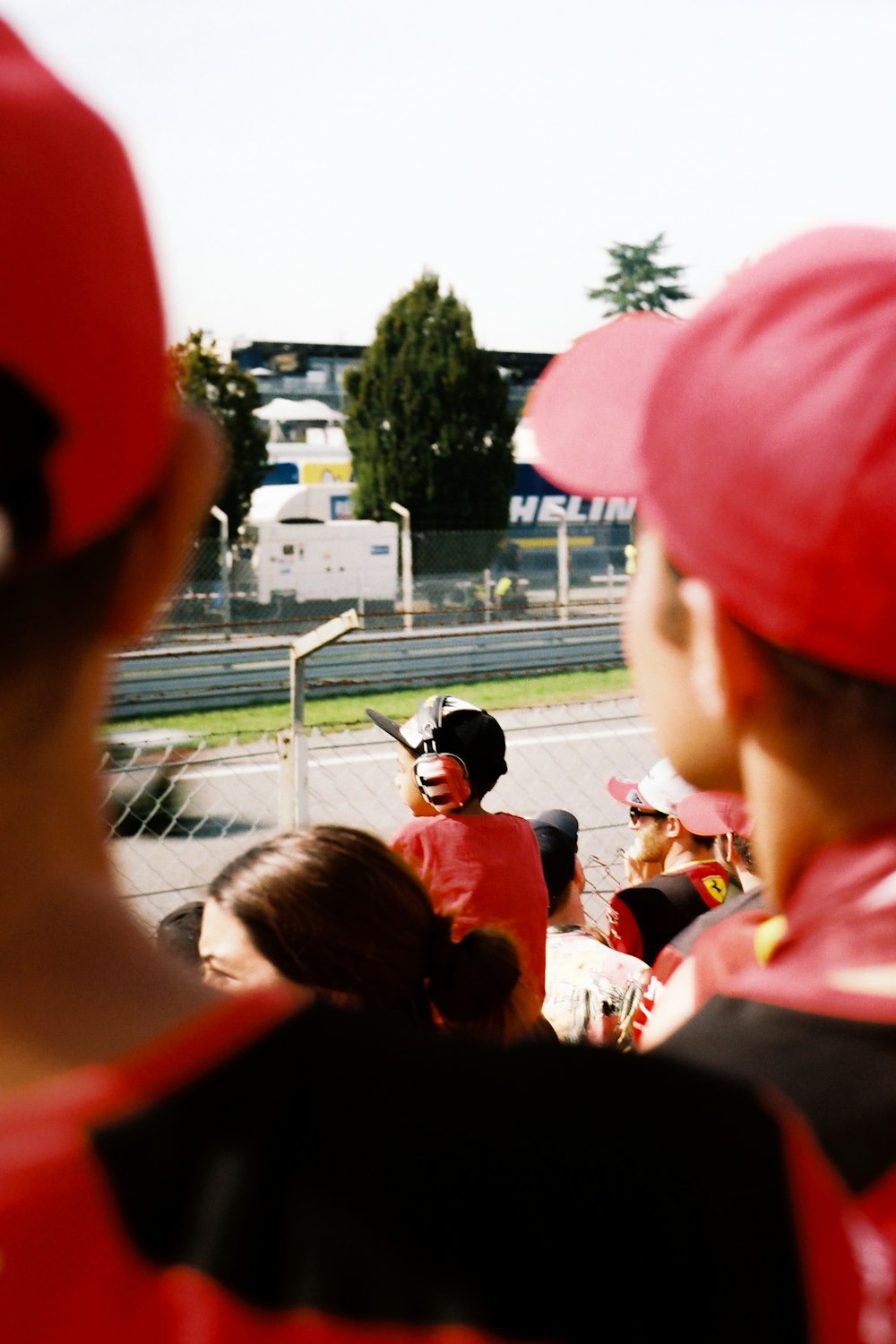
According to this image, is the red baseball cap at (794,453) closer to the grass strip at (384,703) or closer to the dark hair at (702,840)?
the dark hair at (702,840)

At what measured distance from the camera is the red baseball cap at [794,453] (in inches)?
32.9

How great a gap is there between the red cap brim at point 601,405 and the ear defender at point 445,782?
2.64 meters

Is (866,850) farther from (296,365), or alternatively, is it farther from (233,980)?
(296,365)

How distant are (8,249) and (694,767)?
0.60m

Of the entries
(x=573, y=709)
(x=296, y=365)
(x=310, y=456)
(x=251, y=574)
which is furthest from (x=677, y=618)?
(x=296, y=365)

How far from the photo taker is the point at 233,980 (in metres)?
1.94

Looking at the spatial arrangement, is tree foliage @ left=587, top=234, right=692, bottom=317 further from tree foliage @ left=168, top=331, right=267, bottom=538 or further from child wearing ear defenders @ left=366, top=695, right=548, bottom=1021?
child wearing ear defenders @ left=366, top=695, right=548, bottom=1021

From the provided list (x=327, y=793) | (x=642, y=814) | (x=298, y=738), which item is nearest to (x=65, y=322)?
(x=298, y=738)

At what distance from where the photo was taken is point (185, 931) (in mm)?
2309

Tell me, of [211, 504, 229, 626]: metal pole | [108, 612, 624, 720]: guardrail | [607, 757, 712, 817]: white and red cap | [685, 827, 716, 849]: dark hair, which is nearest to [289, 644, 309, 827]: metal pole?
[607, 757, 712, 817]: white and red cap

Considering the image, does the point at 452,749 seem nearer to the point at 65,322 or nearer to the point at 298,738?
the point at 298,738

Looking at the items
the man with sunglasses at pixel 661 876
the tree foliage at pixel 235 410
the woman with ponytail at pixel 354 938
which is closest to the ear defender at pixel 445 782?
the man with sunglasses at pixel 661 876

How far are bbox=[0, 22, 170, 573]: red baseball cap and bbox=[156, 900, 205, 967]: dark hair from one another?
1711 mm

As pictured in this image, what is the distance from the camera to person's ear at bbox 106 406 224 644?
25.2 inches
